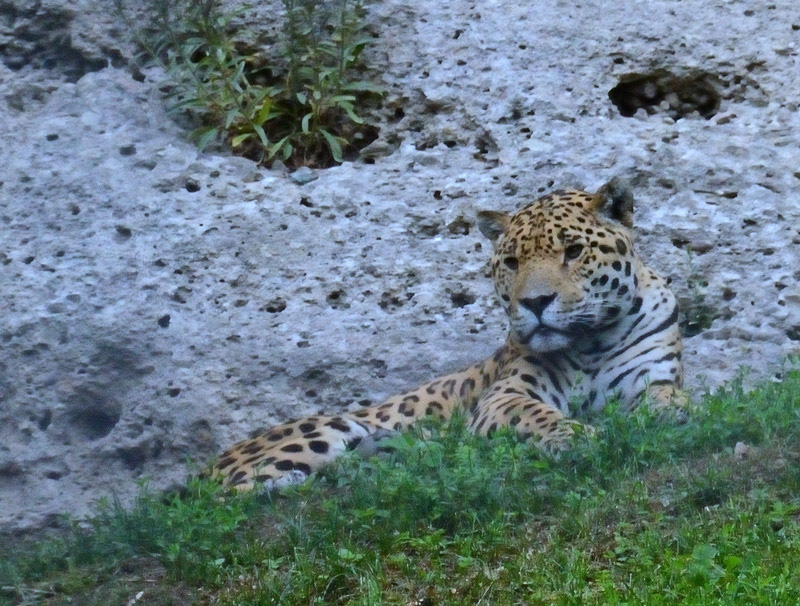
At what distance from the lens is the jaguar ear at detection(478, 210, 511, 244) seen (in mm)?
9398

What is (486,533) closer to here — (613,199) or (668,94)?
(613,199)

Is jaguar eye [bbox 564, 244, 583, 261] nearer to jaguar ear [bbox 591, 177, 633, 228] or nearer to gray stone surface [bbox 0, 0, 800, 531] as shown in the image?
jaguar ear [bbox 591, 177, 633, 228]

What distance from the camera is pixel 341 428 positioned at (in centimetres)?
887

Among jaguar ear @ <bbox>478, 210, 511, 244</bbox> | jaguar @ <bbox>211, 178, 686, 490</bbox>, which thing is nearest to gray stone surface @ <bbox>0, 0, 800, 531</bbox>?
jaguar @ <bbox>211, 178, 686, 490</bbox>

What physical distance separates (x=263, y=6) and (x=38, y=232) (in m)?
2.75

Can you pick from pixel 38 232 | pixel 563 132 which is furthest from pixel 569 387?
pixel 38 232

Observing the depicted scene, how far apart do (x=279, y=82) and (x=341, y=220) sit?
156 cm

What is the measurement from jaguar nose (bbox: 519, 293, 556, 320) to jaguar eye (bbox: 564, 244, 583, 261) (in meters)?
0.35

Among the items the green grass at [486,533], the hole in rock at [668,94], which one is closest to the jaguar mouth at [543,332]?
the green grass at [486,533]

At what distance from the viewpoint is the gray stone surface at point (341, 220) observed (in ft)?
31.1

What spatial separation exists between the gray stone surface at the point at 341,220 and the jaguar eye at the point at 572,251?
123cm

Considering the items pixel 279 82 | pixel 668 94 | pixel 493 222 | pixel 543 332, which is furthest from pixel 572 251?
pixel 279 82

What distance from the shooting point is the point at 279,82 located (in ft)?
37.2

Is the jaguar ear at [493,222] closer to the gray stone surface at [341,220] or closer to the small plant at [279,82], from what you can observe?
the gray stone surface at [341,220]
